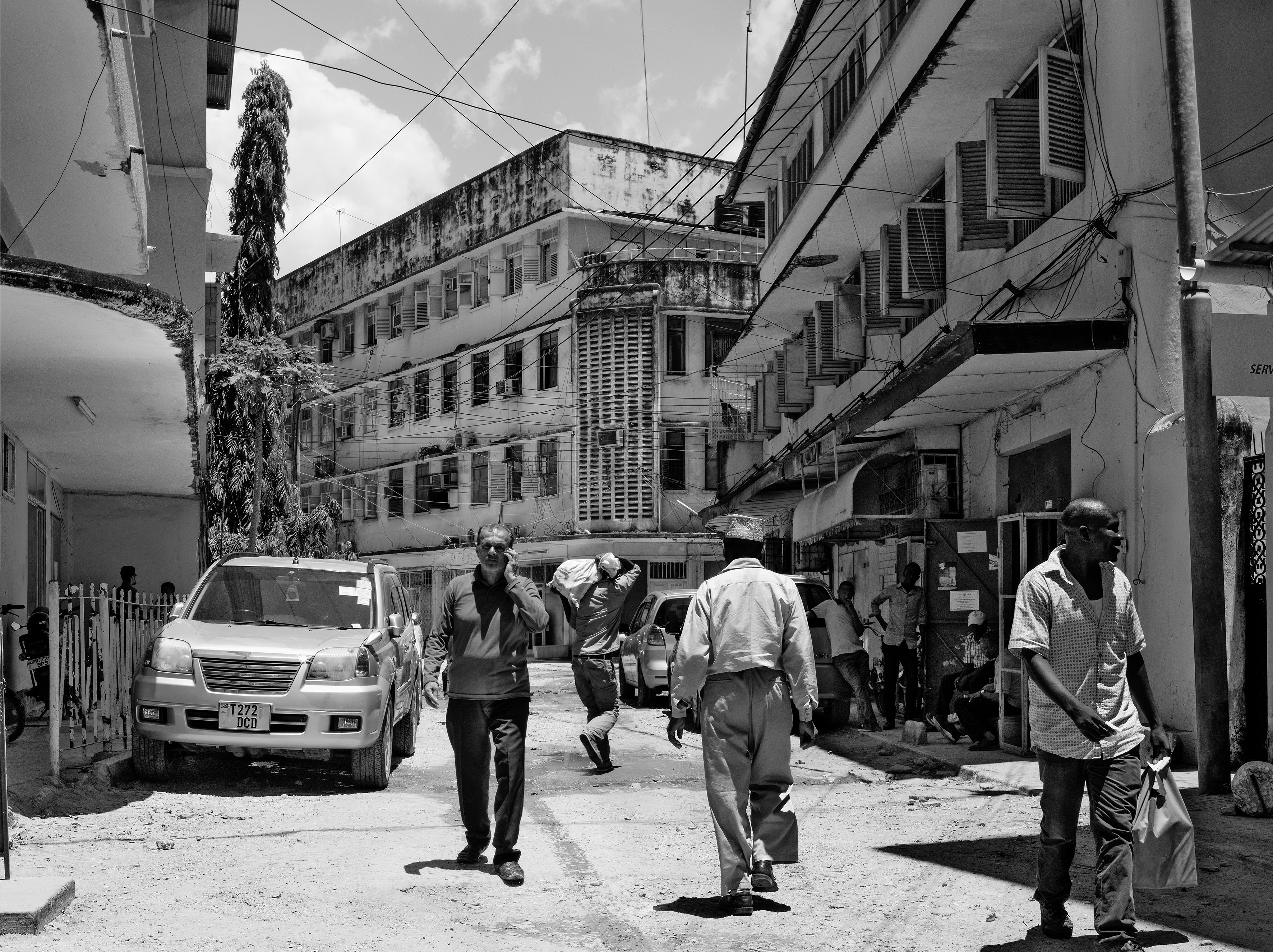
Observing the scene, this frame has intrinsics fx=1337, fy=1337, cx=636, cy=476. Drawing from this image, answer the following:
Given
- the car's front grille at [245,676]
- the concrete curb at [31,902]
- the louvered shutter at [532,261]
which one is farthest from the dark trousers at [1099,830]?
the louvered shutter at [532,261]

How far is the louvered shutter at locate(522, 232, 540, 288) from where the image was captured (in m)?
40.1

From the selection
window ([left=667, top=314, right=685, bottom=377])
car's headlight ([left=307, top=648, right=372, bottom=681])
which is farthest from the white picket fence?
window ([left=667, top=314, right=685, bottom=377])

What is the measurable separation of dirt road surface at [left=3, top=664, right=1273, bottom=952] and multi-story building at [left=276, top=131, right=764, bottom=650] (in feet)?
77.6

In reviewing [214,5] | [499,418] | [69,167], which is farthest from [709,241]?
[69,167]

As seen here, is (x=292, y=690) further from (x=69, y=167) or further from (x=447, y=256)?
(x=447, y=256)

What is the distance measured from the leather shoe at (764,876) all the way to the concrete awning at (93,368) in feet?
17.2

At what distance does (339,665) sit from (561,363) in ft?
93.5

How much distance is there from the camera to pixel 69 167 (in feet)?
43.1

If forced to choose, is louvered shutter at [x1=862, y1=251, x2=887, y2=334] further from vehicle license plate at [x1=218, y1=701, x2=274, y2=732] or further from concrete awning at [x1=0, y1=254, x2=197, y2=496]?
vehicle license plate at [x1=218, y1=701, x2=274, y2=732]

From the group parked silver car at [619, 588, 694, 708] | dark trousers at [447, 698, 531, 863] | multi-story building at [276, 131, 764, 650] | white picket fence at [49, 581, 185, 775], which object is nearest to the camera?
dark trousers at [447, 698, 531, 863]

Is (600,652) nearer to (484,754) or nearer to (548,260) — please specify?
(484,754)

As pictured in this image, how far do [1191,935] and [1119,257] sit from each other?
730 centimetres

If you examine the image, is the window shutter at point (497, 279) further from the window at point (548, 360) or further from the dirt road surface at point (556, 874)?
the dirt road surface at point (556, 874)

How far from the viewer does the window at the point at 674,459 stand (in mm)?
37094
